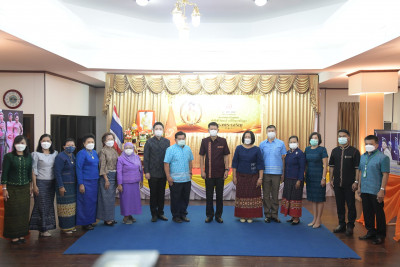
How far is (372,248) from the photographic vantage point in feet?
15.1

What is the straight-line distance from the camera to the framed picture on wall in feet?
30.1

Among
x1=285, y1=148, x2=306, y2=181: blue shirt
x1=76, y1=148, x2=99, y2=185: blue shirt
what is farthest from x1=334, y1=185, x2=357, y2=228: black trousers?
x1=76, y1=148, x2=99, y2=185: blue shirt

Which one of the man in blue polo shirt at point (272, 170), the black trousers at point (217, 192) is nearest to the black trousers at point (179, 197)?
the black trousers at point (217, 192)

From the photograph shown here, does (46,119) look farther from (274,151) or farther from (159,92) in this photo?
(274,151)

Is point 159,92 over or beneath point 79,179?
over

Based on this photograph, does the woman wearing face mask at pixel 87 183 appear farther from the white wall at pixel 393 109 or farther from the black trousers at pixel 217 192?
the white wall at pixel 393 109

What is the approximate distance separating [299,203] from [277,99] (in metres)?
4.40

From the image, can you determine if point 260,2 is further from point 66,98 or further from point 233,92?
point 66,98

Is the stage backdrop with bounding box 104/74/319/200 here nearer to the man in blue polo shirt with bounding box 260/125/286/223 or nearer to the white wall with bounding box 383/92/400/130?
the man in blue polo shirt with bounding box 260/125/286/223

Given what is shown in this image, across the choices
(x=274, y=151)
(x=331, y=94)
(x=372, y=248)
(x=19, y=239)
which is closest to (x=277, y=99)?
(x=331, y=94)

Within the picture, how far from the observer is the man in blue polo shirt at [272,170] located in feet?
18.6

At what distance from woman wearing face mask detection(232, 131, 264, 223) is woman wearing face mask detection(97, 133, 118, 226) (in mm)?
1899

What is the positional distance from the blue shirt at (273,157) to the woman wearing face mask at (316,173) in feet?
1.38

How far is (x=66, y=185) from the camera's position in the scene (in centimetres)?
505
